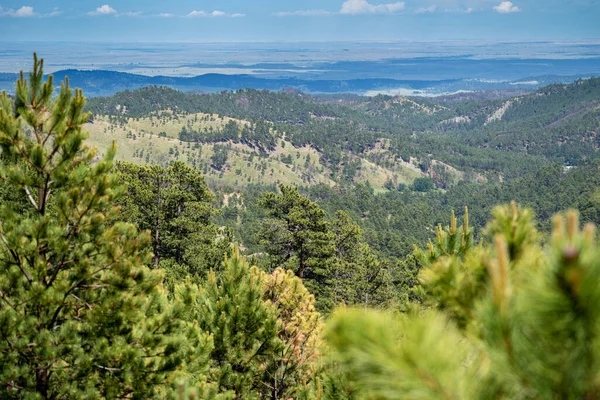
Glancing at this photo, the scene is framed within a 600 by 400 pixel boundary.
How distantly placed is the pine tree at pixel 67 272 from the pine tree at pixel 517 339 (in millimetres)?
5244

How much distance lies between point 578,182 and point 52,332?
172279 millimetres

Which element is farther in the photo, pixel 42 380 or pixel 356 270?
pixel 356 270

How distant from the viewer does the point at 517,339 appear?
1621mm

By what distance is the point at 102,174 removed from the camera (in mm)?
6375

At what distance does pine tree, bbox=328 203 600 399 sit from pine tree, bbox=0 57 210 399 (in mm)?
5244

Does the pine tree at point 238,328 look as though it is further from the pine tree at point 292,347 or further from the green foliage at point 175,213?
the green foliage at point 175,213

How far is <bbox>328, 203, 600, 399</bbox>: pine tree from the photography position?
1443 mm

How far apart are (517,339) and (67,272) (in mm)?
6366

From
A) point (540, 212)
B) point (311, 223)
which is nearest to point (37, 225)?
point (311, 223)

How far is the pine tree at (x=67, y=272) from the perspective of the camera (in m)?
5.96

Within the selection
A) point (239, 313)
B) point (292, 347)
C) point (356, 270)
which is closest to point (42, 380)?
point (239, 313)

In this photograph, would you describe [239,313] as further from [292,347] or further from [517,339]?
[517,339]

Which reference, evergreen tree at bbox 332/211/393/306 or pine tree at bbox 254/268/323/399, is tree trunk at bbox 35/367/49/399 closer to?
pine tree at bbox 254/268/323/399

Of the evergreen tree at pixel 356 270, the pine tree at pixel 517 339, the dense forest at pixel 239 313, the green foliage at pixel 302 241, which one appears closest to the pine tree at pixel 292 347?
the dense forest at pixel 239 313
